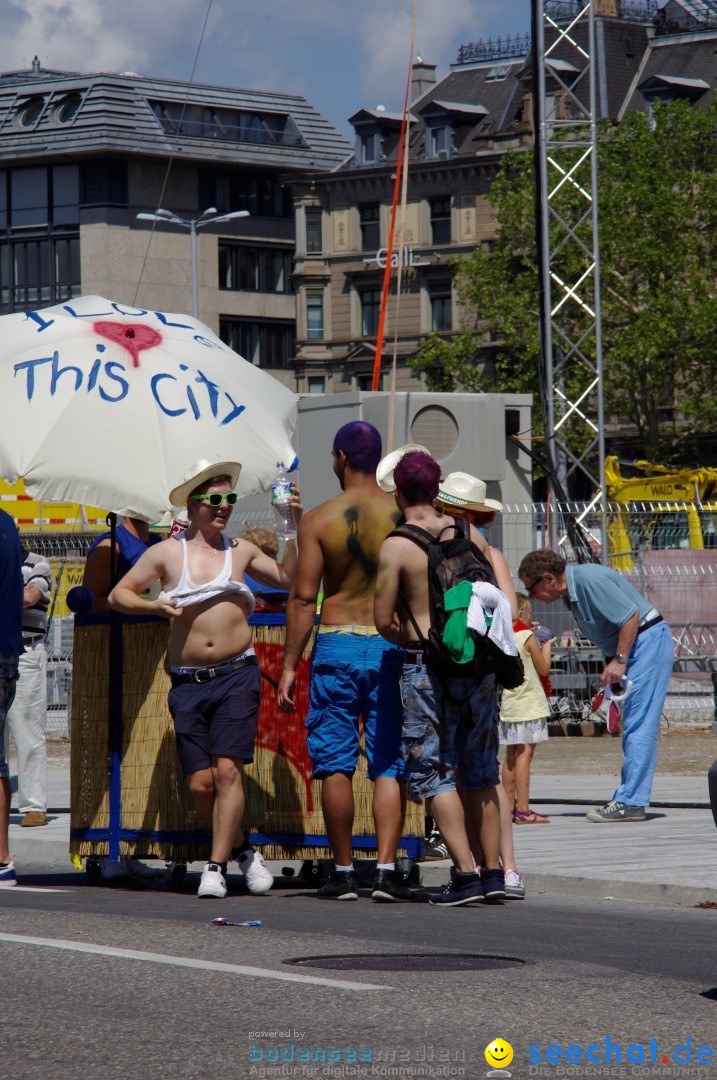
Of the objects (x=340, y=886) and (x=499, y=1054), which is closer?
(x=499, y=1054)

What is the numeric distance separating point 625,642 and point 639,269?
52779 millimetres

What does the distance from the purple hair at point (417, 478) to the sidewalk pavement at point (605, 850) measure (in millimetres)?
1941

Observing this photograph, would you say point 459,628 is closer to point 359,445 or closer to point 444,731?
point 444,731

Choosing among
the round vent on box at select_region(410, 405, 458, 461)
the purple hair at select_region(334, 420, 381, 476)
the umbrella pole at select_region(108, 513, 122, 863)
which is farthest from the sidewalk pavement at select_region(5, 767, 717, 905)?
the round vent on box at select_region(410, 405, 458, 461)

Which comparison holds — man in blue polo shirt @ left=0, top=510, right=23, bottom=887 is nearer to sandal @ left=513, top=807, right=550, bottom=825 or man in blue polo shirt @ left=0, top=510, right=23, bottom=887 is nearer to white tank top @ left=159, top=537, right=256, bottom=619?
white tank top @ left=159, top=537, right=256, bottom=619

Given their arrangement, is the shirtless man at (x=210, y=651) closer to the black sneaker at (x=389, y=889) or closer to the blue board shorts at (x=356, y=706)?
the blue board shorts at (x=356, y=706)

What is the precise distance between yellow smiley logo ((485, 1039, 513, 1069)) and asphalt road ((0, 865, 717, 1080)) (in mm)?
34

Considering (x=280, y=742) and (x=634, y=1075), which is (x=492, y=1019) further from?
(x=280, y=742)

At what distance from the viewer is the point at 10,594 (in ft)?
30.7

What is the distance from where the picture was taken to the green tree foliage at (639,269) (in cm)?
6162

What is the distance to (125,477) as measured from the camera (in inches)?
354

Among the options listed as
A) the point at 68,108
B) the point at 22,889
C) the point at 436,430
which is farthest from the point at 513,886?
the point at 68,108

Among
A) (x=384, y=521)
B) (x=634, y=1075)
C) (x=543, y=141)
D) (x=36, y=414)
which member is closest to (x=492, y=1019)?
(x=634, y=1075)

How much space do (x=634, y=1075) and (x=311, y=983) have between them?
1.49m
